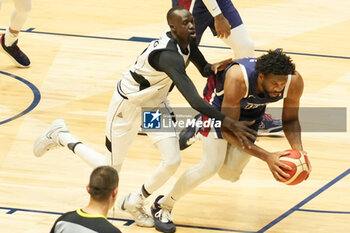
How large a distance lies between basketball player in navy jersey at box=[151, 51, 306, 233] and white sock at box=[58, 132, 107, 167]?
60 cm

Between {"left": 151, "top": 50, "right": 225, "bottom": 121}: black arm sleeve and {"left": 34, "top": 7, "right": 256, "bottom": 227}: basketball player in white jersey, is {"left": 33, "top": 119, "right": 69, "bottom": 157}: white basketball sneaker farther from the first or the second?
{"left": 151, "top": 50, "right": 225, "bottom": 121}: black arm sleeve

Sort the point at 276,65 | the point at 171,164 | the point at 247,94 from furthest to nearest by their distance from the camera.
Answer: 1. the point at 171,164
2. the point at 247,94
3. the point at 276,65

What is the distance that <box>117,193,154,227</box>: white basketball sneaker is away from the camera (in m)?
6.91

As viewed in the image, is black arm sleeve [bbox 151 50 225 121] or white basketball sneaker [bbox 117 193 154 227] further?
white basketball sneaker [bbox 117 193 154 227]

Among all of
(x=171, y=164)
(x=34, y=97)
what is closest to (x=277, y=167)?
(x=171, y=164)

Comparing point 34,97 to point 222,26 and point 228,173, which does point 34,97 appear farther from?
point 228,173

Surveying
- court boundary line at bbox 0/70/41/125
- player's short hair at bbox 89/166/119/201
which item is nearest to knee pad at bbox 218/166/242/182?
player's short hair at bbox 89/166/119/201

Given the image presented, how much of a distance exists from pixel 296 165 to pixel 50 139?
96.8 inches

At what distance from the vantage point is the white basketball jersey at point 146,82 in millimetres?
6707

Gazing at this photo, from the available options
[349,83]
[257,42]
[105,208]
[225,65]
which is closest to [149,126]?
[225,65]

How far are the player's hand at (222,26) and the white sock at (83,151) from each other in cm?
176

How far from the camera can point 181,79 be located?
20.6ft

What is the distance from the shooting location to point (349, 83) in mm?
10492

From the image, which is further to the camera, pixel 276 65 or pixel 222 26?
pixel 222 26
